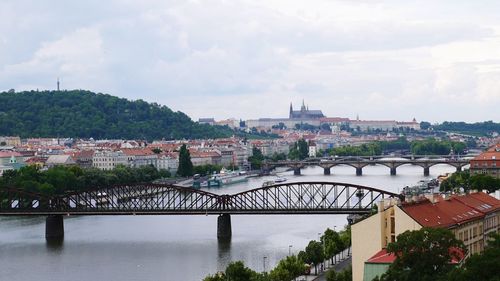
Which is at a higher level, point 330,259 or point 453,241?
point 453,241

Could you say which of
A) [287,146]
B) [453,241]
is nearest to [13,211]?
[453,241]

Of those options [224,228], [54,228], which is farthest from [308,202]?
[54,228]

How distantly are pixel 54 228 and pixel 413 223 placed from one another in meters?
25.6

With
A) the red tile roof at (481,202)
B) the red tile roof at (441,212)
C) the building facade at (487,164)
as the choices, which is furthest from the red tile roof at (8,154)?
the red tile roof at (441,212)

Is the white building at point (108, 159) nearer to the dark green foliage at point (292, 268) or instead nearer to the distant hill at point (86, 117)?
the distant hill at point (86, 117)

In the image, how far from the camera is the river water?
35906 mm

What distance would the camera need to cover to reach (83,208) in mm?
50438

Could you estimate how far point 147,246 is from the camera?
42500 millimetres

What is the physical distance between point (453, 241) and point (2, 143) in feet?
343

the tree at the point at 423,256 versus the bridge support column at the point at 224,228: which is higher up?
the tree at the point at 423,256

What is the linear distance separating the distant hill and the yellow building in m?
109

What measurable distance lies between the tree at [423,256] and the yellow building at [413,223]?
2.29 metres

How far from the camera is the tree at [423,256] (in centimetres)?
1869

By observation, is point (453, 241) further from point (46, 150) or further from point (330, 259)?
point (46, 150)
